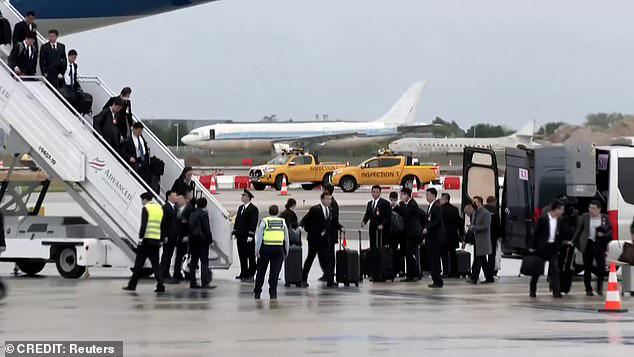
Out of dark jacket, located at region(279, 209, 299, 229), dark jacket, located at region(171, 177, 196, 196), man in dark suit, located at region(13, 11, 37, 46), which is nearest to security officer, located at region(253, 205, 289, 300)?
dark jacket, located at region(279, 209, 299, 229)

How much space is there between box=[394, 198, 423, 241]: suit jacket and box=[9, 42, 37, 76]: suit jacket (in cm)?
593

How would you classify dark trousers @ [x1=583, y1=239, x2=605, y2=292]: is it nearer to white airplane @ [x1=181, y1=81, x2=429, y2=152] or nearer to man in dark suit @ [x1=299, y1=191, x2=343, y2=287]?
man in dark suit @ [x1=299, y1=191, x2=343, y2=287]

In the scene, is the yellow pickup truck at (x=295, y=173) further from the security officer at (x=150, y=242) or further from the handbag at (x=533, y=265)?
the handbag at (x=533, y=265)

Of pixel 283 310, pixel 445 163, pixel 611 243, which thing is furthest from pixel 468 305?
pixel 445 163

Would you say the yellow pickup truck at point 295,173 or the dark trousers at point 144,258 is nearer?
the dark trousers at point 144,258

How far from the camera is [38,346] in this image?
1314 cm

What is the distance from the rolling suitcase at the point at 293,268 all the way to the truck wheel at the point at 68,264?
3.13 metres

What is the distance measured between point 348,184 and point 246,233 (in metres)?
33.9

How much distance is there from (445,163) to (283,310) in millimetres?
69121

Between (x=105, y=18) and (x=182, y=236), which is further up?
(x=105, y=18)

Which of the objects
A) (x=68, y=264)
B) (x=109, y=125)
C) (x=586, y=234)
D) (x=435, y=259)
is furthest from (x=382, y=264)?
(x=68, y=264)

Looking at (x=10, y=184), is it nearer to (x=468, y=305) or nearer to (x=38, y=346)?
(x=468, y=305)

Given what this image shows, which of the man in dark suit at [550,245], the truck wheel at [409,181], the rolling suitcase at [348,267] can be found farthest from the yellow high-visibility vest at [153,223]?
the truck wheel at [409,181]

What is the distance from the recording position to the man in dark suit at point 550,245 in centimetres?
1909
